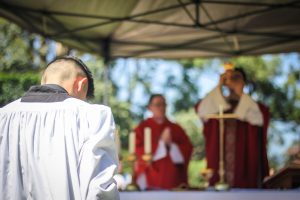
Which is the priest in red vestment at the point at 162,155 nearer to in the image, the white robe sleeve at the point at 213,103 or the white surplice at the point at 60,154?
the white robe sleeve at the point at 213,103

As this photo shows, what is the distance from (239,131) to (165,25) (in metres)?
1.74

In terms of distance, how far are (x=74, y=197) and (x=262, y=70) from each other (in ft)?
63.4

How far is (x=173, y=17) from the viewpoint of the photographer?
30.0ft

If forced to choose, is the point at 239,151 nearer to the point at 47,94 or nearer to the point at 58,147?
the point at 47,94

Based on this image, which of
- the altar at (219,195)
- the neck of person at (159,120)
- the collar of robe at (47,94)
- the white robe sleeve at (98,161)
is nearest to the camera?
the white robe sleeve at (98,161)

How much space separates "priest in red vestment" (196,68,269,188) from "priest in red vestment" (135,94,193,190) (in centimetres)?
70

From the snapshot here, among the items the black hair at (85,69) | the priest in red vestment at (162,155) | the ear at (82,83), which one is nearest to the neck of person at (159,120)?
the priest in red vestment at (162,155)

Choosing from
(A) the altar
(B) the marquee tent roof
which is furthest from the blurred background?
(A) the altar

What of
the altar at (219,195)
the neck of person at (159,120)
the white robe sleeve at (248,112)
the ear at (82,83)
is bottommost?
the altar at (219,195)

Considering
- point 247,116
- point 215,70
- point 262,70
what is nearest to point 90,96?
point 247,116

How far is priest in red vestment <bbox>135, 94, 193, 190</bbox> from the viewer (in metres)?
9.16

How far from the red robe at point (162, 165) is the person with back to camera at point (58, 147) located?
5.38m

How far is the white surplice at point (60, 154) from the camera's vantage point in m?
3.56

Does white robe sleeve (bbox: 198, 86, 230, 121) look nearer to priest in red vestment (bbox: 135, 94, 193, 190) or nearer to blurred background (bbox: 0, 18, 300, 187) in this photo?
priest in red vestment (bbox: 135, 94, 193, 190)
